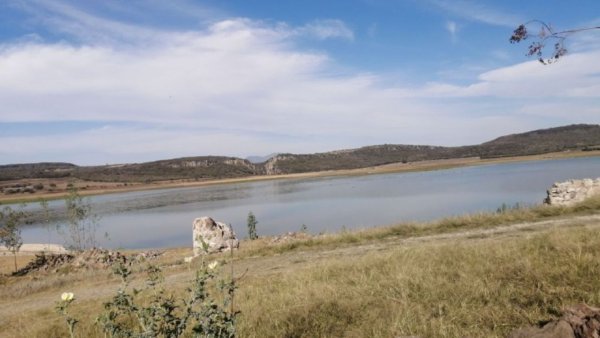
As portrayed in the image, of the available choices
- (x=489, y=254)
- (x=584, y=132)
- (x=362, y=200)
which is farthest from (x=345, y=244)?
(x=584, y=132)

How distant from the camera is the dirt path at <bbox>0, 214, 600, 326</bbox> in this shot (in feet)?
42.6

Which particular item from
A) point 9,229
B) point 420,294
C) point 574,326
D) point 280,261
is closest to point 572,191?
point 280,261

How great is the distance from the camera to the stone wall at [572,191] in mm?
22797

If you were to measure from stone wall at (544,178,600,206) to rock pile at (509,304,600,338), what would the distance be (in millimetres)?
21500

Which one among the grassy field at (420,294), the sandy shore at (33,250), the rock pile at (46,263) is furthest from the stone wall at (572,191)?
the sandy shore at (33,250)

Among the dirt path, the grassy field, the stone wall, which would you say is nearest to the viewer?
the grassy field

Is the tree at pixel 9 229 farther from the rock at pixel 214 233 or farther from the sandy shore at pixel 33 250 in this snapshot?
the rock at pixel 214 233

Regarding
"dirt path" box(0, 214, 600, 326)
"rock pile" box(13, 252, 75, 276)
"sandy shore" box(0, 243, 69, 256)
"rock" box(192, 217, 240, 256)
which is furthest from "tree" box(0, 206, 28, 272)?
"dirt path" box(0, 214, 600, 326)

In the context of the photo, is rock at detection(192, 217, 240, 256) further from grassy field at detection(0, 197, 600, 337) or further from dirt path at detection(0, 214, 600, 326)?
grassy field at detection(0, 197, 600, 337)

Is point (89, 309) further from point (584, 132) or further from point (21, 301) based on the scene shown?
point (584, 132)

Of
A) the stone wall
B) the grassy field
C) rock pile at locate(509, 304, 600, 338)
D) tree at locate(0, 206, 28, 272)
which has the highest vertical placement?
rock pile at locate(509, 304, 600, 338)

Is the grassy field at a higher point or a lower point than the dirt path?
higher

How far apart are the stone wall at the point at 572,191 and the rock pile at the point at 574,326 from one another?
70.5ft

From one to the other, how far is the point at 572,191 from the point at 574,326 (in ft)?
75.7
